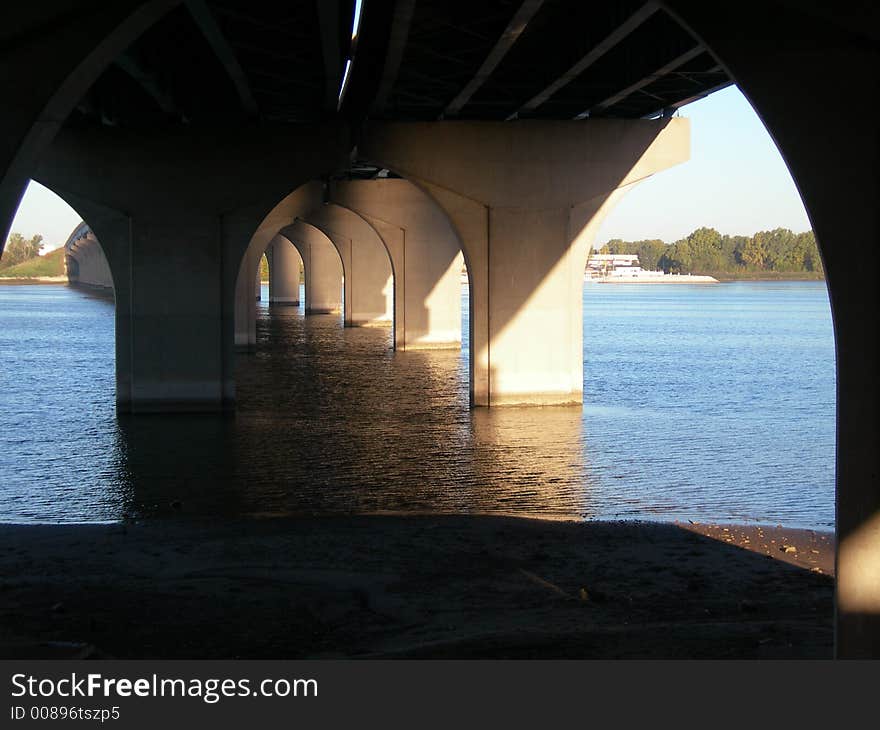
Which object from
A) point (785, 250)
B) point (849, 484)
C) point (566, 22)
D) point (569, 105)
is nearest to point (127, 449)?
point (566, 22)

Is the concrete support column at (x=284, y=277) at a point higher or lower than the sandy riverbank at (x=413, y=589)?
higher

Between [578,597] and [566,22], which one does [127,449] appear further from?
[578,597]

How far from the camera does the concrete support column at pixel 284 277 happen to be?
9112cm

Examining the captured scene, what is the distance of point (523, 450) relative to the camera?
1925 centimetres

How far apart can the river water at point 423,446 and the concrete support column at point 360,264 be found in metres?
20.5

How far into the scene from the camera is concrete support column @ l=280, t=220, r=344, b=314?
73.9m

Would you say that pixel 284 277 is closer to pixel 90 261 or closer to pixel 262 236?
pixel 90 261

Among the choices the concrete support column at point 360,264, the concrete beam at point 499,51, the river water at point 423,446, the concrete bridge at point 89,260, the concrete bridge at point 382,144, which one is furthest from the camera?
the concrete bridge at point 89,260

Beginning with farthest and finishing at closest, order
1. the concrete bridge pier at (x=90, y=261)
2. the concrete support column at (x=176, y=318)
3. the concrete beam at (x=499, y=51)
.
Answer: the concrete bridge pier at (x=90, y=261) → the concrete support column at (x=176, y=318) → the concrete beam at (x=499, y=51)

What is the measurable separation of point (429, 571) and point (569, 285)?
1546 centimetres

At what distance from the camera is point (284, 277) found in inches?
3686

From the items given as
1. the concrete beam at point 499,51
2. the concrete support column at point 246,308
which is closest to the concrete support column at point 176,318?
the concrete beam at point 499,51

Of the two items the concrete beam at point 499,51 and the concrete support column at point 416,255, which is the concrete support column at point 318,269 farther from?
the concrete beam at point 499,51

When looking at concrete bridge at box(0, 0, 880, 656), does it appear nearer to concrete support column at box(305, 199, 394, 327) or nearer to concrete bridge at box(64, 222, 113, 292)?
concrete support column at box(305, 199, 394, 327)
